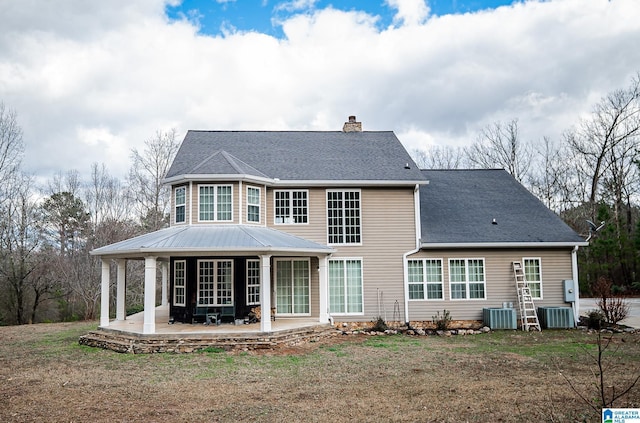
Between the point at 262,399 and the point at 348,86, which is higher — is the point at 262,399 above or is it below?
below

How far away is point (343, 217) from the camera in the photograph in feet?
56.6

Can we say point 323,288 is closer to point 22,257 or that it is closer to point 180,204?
point 180,204

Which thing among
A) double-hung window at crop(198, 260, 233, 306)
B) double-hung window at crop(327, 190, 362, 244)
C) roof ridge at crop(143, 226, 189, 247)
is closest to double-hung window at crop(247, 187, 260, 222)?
double-hung window at crop(198, 260, 233, 306)

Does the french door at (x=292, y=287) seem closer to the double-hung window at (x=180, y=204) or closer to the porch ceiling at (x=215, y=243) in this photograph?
the porch ceiling at (x=215, y=243)

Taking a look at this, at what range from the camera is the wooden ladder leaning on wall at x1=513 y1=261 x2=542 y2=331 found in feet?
54.4

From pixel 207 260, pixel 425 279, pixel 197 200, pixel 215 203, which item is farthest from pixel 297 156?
pixel 425 279

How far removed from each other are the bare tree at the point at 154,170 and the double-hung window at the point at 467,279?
20.0 m

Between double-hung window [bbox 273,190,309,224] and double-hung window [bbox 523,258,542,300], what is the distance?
835 centimetres

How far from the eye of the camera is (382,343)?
14.2 meters

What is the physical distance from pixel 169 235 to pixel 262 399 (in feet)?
26.9

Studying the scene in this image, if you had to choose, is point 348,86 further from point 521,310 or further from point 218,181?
point 521,310

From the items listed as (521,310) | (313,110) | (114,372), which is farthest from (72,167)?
(521,310)

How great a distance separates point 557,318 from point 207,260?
40.9 ft

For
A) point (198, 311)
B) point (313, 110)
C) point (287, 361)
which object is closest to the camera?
point (287, 361)
